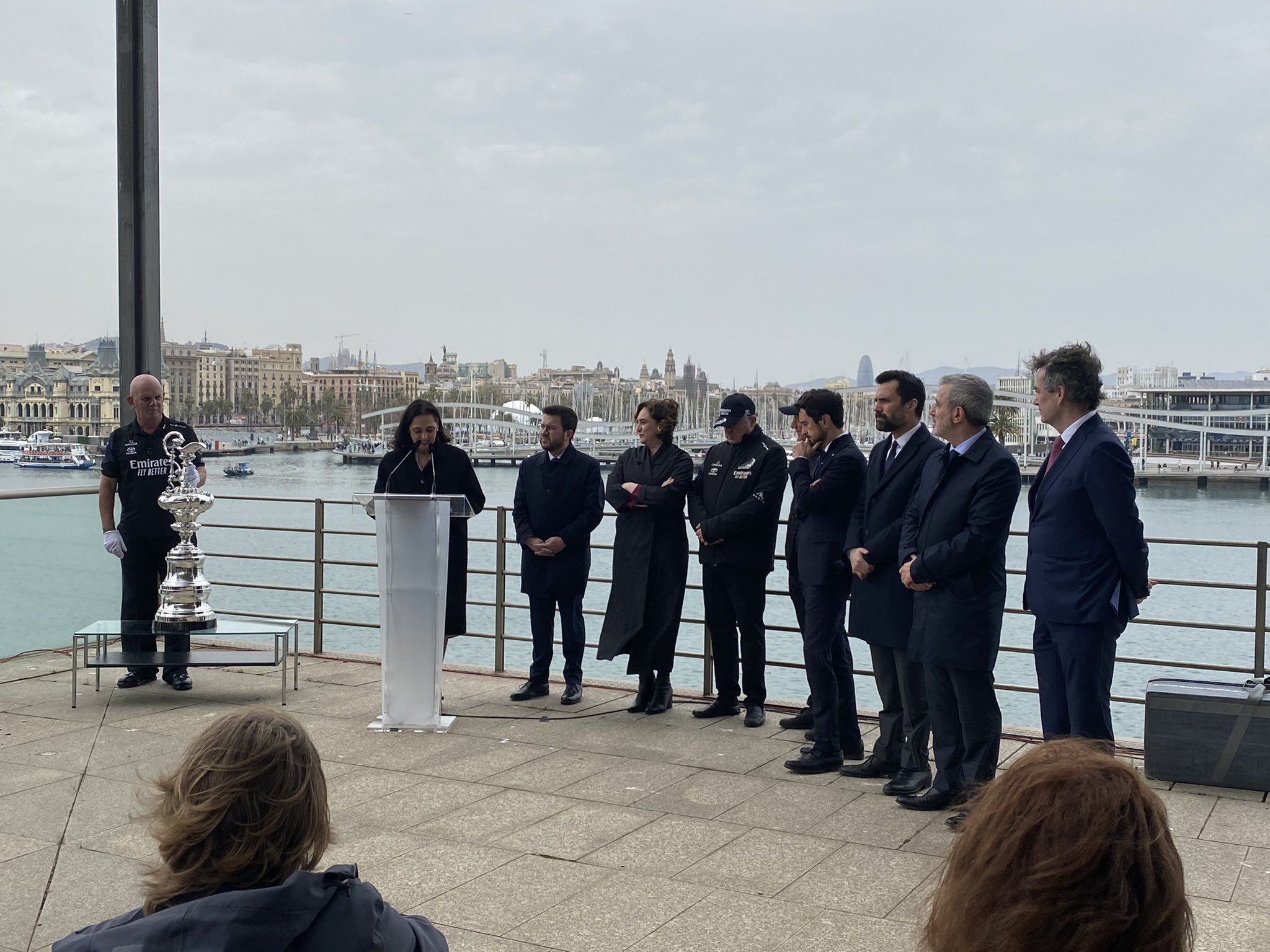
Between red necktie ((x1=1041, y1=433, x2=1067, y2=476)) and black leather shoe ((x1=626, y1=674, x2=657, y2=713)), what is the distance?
98.6 inches

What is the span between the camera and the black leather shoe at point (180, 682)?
663 cm

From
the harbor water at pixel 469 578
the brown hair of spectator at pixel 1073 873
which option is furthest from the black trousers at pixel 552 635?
the brown hair of spectator at pixel 1073 873

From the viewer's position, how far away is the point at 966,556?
439 centimetres

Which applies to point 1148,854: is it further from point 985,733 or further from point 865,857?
point 985,733

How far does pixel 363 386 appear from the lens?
3594 centimetres

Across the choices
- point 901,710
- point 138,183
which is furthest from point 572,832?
point 138,183

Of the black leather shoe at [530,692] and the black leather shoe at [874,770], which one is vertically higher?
the black leather shoe at [874,770]

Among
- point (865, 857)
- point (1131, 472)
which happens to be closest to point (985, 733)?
point (865, 857)

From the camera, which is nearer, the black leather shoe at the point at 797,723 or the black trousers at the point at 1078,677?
the black trousers at the point at 1078,677

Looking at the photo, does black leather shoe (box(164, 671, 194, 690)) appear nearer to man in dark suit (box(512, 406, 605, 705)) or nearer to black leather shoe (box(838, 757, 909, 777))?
man in dark suit (box(512, 406, 605, 705))

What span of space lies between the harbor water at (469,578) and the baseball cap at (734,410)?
246 cm

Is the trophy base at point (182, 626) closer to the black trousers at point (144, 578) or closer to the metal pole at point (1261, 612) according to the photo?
the black trousers at point (144, 578)

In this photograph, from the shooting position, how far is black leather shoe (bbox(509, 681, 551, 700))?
6418 mm

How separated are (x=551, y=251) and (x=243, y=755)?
7641 cm
